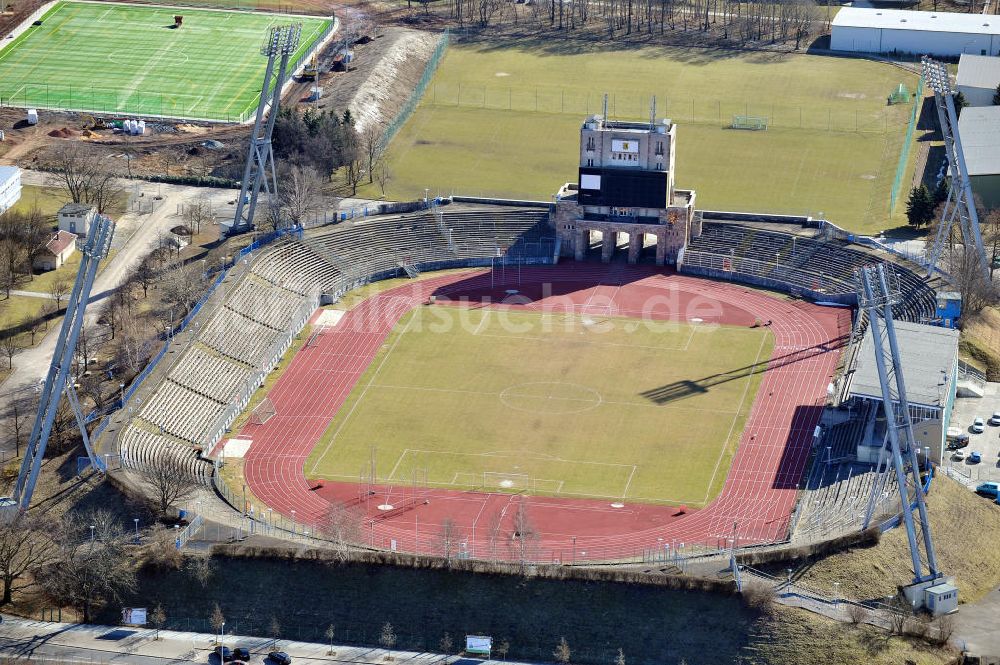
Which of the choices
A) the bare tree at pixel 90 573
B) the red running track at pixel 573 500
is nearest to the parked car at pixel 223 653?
the bare tree at pixel 90 573

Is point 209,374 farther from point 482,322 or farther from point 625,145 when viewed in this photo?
A: point 625,145

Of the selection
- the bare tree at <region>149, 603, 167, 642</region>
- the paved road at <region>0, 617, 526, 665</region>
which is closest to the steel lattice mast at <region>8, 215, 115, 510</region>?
the paved road at <region>0, 617, 526, 665</region>

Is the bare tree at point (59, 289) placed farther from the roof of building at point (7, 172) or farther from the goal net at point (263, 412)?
the goal net at point (263, 412)

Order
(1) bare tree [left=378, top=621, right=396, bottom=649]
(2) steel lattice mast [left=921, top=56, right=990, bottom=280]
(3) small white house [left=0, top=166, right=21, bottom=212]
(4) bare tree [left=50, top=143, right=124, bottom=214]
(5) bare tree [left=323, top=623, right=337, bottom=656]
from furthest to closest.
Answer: (4) bare tree [left=50, top=143, right=124, bottom=214]
(3) small white house [left=0, top=166, right=21, bottom=212]
(2) steel lattice mast [left=921, top=56, right=990, bottom=280]
(5) bare tree [left=323, top=623, right=337, bottom=656]
(1) bare tree [left=378, top=621, right=396, bottom=649]

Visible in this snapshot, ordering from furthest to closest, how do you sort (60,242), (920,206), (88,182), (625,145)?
(88,182), (920,206), (60,242), (625,145)

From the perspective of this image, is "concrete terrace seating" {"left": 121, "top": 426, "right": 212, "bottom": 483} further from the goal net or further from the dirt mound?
the dirt mound

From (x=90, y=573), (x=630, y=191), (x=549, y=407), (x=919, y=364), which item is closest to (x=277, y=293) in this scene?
(x=549, y=407)
